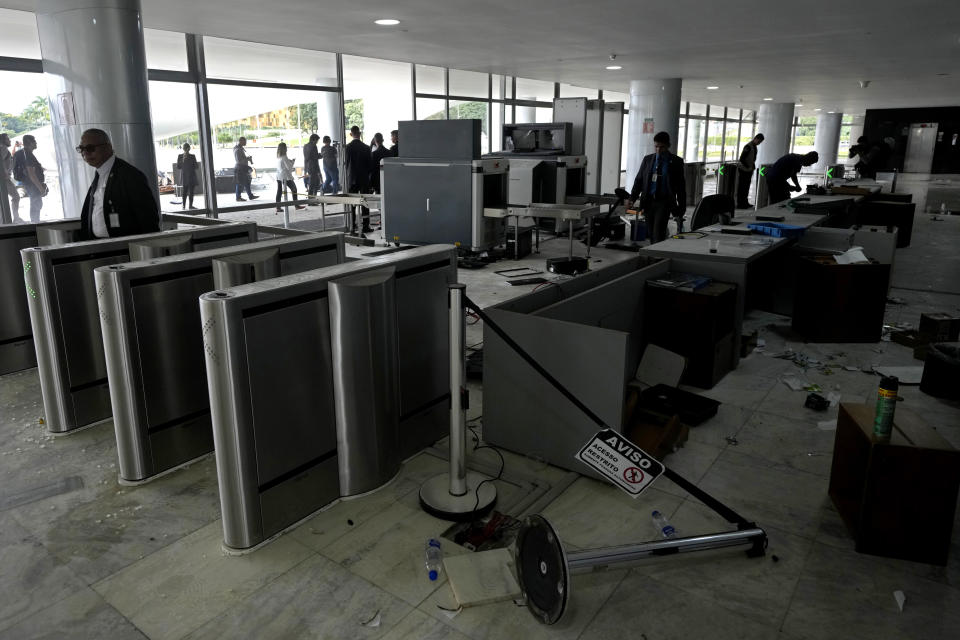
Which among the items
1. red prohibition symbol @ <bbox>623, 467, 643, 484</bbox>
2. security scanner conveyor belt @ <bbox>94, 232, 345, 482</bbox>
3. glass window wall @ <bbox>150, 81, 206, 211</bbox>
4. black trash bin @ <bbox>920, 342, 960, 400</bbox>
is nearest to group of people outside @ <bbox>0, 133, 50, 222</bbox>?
glass window wall @ <bbox>150, 81, 206, 211</bbox>

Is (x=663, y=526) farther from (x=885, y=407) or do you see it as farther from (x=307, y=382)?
(x=307, y=382)

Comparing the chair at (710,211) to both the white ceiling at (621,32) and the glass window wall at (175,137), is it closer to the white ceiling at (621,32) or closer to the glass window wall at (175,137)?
the white ceiling at (621,32)

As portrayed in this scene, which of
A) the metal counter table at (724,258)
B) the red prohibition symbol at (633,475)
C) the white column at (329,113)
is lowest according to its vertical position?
the red prohibition symbol at (633,475)

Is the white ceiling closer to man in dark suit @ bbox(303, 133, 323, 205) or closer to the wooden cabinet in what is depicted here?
man in dark suit @ bbox(303, 133, 323, 205)

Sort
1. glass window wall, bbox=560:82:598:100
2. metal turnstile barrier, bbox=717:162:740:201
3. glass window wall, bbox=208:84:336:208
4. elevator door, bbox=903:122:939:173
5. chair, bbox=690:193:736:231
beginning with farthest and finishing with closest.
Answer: elevator door, bbox=903:122:939:173, glass window wall, bbox=560:82:598:100, metal turnstile barrier, bbox=717:162:740:201, glass window wall, bbox=208:84:336:208, chair, bbox=690:193:736:231

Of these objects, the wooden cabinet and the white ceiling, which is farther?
the white ceiling

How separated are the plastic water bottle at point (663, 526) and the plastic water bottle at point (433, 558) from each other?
911 mm

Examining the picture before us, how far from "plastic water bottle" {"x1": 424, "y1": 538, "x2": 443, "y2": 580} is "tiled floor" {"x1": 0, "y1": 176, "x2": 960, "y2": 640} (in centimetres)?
4

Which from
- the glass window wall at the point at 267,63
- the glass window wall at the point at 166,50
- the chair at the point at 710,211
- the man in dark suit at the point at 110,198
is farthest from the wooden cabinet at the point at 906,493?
the glass window wall at the point at 267,63

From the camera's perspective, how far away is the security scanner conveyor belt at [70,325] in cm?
339

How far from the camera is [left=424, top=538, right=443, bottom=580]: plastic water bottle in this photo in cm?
245

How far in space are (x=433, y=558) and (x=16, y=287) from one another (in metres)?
3.58

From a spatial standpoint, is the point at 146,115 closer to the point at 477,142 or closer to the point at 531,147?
the point at 477,142

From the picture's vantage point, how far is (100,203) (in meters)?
3.89
